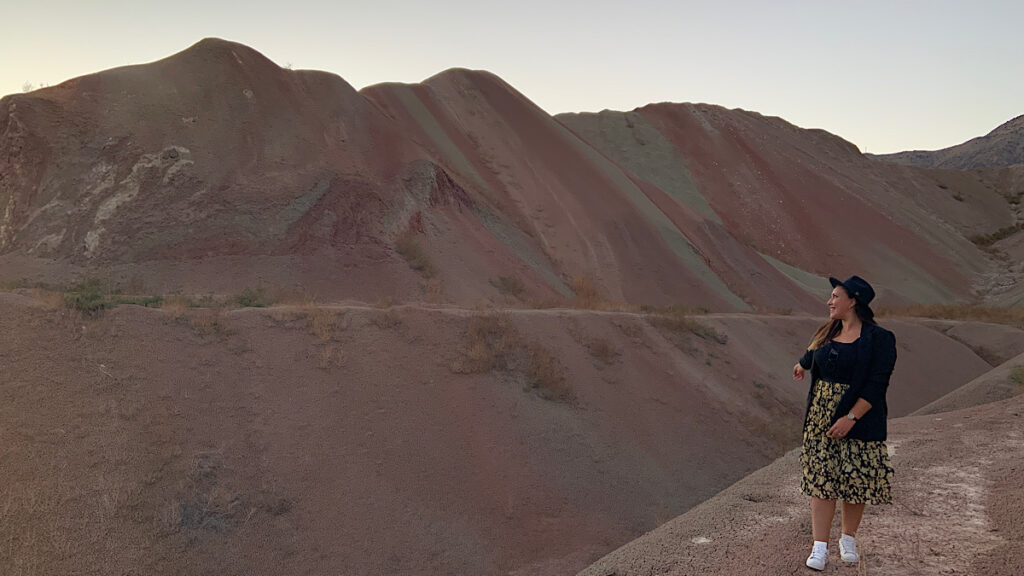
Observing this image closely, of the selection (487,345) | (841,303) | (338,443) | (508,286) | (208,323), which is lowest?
(338,443)

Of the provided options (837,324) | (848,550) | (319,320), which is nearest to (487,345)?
(319,320)

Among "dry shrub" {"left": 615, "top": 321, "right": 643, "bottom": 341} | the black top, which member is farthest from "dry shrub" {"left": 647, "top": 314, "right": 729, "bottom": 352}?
the black top

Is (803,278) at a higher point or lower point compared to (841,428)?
lower

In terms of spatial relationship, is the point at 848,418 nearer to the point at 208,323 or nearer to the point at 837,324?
the point at 837,324

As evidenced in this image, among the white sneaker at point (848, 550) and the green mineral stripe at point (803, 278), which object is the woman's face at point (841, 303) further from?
the green mineral stripe at point (803, 278)

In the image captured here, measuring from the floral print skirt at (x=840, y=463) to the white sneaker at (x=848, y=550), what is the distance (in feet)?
0.91

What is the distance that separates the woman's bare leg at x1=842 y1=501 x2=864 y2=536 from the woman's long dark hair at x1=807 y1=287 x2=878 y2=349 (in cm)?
100

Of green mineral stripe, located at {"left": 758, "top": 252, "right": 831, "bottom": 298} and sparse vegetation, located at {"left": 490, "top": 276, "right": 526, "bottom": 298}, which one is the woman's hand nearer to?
sparse vegetation, located at {"left": 490, "top": 276, "right": 526, "bottom": 298}

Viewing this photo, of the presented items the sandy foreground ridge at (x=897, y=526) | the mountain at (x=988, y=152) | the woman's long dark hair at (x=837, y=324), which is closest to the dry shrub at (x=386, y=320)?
the sandy foreground ridge at (x=897, y=526)

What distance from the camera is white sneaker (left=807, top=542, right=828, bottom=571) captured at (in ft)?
14.0

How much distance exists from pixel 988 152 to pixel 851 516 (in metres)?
100.0

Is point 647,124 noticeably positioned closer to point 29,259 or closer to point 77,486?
point 29,259

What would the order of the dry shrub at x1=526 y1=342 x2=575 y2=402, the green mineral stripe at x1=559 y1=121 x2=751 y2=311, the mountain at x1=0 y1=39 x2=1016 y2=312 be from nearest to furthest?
the dry shrub at x1=526 y1=342 x2=575 y2=402
the mountain at x1=0 y1=39 x2=1016 y2=312
the green mineral stripe at x1=559 y1=121 x2=751 y2=311

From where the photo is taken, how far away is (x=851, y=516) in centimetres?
436
